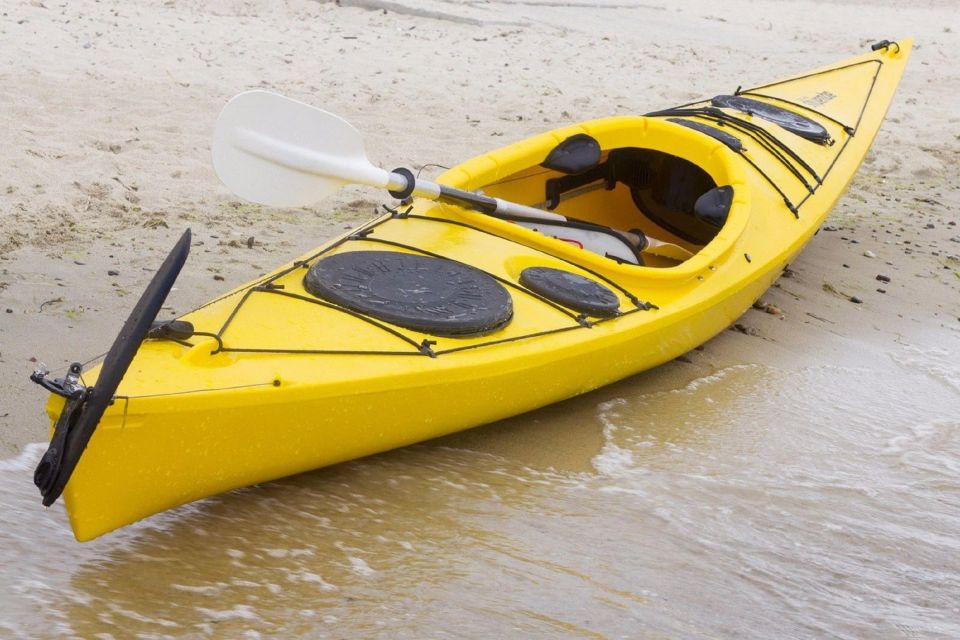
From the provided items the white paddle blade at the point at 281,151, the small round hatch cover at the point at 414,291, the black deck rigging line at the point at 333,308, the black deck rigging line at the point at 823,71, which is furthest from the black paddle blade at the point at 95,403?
the black deck rigging line at the point at 823,71

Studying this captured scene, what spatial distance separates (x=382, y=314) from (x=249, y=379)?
1.72 feet

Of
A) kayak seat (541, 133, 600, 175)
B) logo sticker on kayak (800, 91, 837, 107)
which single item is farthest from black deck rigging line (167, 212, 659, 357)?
logo sticker on kayak (800, 91, 837, 107)

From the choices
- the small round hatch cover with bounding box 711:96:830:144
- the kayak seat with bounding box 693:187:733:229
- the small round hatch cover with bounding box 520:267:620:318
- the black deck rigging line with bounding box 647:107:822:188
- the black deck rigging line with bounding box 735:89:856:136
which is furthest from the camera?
the black deck rigging line with bounding box 735:89:856:136

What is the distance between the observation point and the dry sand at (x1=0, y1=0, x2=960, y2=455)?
4055 millimetres

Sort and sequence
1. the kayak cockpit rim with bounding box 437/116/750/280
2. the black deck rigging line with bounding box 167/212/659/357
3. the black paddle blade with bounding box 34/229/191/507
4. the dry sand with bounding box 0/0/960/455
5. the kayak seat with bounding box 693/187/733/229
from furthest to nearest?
the dry sand with bounding box 0/0/960/455 < the kayak seat with bounding box 693/187/733/229 < the kayak cockpit rim with bounding box 437/116/750/280 < the black deck rigging line with bounding box 167/212/659/357 < the black paddle blade with bounding box 34/229/191/507

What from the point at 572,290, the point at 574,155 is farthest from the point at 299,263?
the point at 574,155

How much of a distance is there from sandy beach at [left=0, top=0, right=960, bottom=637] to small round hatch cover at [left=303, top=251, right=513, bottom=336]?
411mm

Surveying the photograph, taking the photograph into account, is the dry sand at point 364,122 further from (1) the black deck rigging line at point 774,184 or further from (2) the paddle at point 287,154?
(2) the paddle at point 287,154

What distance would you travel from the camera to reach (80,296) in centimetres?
373

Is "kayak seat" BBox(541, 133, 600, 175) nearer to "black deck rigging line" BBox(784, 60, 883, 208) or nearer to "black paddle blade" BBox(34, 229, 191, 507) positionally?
"black deck rigging line" BBox(784, 60, 883, 208)

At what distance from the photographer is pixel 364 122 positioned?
6070 mm

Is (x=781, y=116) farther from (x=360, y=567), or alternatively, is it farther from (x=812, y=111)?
(x=360, y=567)

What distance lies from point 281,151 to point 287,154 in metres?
0.02

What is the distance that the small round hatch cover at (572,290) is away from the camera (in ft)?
10.8
